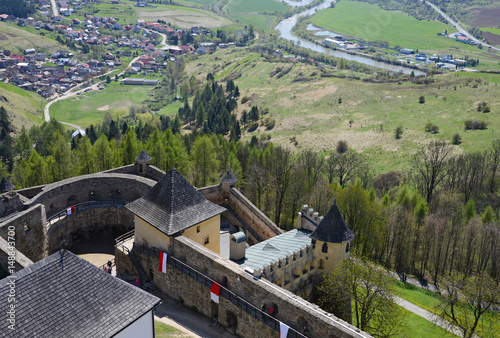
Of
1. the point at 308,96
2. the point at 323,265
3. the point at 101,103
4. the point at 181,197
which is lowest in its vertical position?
the point at 101,103

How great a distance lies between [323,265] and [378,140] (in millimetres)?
82295

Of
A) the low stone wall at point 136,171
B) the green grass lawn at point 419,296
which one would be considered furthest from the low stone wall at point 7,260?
the green grass lawn at point 419,296

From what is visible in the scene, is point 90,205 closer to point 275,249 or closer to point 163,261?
point 163,261

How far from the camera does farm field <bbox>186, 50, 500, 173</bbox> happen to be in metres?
107

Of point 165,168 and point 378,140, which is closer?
point 165,168

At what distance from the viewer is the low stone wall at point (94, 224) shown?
4681 cm

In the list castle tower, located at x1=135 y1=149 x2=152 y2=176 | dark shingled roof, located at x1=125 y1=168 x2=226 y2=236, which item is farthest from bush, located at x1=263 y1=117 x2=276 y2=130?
dark shingled roof, located at x1=125 y1=168 x2=226 y2=236

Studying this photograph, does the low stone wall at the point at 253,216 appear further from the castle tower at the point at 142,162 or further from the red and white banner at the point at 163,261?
the red and white banner at the point at 163,261

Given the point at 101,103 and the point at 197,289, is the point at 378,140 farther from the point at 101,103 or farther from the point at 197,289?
A: the point at 101,103

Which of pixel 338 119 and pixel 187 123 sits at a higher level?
pixel 338 119

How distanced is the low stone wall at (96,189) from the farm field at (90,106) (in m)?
120

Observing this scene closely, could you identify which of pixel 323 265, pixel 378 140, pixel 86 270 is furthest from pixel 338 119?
pixel 86 270

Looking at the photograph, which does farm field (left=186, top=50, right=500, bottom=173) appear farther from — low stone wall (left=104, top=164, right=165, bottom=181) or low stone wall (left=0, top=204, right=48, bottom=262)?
low stone wall (left=0, top=204, right=48, bottom=262)

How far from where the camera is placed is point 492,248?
5353 cm
